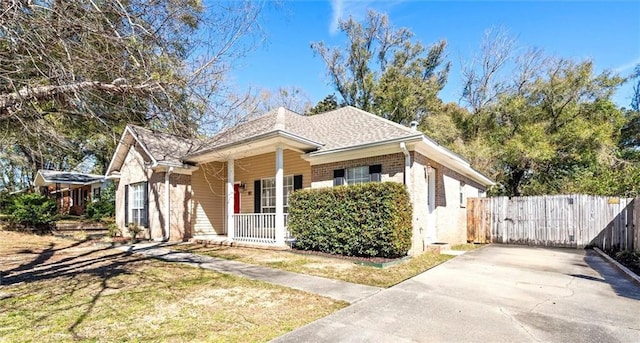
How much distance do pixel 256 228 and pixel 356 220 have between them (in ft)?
14.4

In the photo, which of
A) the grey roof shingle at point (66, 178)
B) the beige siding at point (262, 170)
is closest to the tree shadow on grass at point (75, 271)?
the beige siding at point (262, 170)

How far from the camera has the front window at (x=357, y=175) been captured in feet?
34.3

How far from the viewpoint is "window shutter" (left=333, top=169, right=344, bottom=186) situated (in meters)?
10.9

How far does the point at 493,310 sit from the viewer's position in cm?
488

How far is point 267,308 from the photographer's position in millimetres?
4898

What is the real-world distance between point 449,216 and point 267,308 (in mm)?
9780

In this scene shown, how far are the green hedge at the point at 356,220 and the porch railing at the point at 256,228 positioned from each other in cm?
150

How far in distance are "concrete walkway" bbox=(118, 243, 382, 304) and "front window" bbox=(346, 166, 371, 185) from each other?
13.7 ft

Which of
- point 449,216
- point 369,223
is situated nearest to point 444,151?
point 449,216

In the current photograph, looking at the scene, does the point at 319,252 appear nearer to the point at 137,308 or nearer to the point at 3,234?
the point at 137,308

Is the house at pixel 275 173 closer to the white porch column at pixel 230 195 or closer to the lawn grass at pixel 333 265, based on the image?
the white porch column at pixel 230 195

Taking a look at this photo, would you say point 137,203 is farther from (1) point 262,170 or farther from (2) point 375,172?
(2) point 375,172

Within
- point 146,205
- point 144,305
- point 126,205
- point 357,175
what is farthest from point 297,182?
point 126,205

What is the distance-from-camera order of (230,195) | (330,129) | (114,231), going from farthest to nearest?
1. (114,231)
2. (330,129)
3. (230,195)
